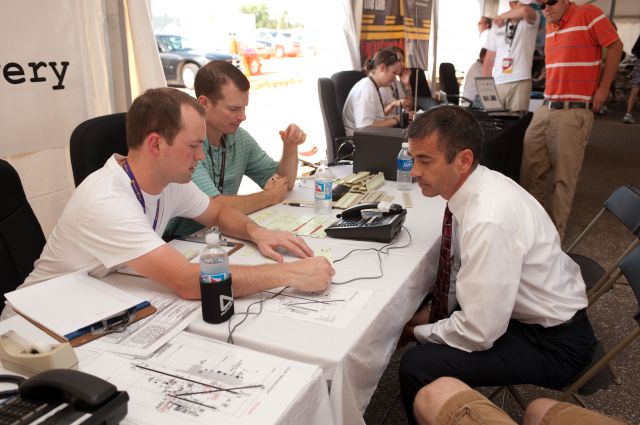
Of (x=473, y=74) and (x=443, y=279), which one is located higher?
(x=473, y=74)

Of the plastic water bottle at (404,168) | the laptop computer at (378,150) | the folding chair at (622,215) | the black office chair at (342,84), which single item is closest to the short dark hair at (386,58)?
the black office chair at (342,84)

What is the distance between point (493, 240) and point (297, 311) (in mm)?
543

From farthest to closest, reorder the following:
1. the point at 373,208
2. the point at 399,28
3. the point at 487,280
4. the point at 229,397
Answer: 1. the point at 399,28
2. the point at 373,208
3. the point at 487,280
4. the point at 229,397

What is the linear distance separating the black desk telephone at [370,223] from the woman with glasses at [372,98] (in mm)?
2111

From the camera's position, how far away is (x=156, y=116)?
1.35 metres

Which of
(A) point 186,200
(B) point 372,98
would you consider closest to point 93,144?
(A) point 186,200

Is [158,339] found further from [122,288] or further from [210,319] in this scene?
[122,288]

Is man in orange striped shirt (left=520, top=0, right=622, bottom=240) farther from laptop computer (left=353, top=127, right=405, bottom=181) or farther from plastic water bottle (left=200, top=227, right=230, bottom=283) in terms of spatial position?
plastic water bottle (left=200, top=227, right=230, bottom=283)

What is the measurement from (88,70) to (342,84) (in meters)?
2.22

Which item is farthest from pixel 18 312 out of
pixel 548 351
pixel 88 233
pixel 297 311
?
pixel 548 351

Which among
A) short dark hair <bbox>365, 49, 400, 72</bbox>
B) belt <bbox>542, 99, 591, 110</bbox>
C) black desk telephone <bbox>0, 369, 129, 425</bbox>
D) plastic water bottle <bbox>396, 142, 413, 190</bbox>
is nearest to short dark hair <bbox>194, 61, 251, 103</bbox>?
plastic water bottle <bbox>396, 142, 413, 190</bbox>

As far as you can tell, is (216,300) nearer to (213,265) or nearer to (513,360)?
(213,265)

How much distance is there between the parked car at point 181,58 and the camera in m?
3.58

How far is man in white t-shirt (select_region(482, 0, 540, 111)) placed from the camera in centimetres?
480
